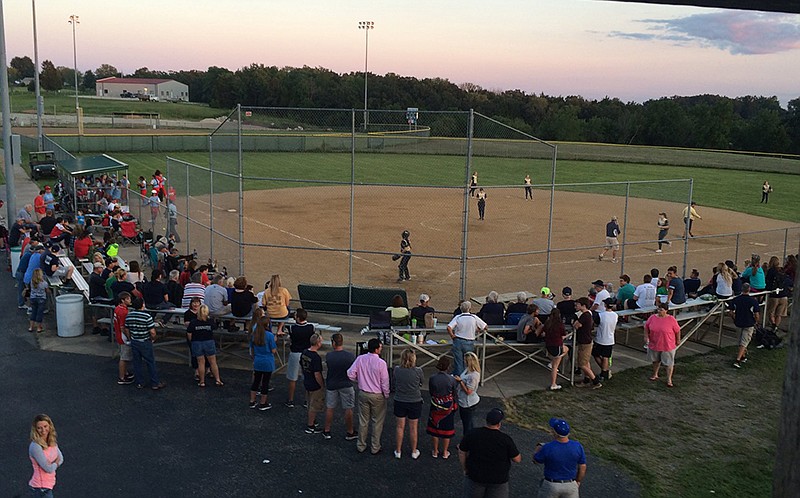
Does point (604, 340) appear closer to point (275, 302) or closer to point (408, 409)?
point (408, 409)

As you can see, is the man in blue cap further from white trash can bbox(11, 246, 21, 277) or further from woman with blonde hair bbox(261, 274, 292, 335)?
white trash can bbox(11, 246, 21, 277)

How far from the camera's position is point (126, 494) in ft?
27.3

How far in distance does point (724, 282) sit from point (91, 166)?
71.7 feet

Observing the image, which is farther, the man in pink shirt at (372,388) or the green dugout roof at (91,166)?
the green dugout roof at (91,166)

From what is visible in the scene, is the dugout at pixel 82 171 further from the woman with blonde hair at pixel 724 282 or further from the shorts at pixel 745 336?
the shorts at pixel 745 336

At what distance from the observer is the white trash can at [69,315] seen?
14133 millimetres

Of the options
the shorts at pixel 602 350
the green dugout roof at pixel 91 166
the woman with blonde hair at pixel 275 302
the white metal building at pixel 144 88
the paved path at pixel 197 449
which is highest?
the white metal building at pixel 144 88

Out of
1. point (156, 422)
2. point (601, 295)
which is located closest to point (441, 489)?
point (156, 422)

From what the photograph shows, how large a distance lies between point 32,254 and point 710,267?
66.0 ft

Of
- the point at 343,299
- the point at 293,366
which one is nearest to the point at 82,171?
the point at 343,299

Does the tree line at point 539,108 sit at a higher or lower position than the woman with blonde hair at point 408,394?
higher

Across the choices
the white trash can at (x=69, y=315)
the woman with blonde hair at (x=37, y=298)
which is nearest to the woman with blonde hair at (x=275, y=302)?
the white trash can at (x=69, y=315)

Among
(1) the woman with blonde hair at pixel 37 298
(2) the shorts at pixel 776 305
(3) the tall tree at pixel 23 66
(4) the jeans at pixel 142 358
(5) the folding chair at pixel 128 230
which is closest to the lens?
(4) the jeans at pixel 142 358

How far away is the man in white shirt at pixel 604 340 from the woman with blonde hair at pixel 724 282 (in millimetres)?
3979
